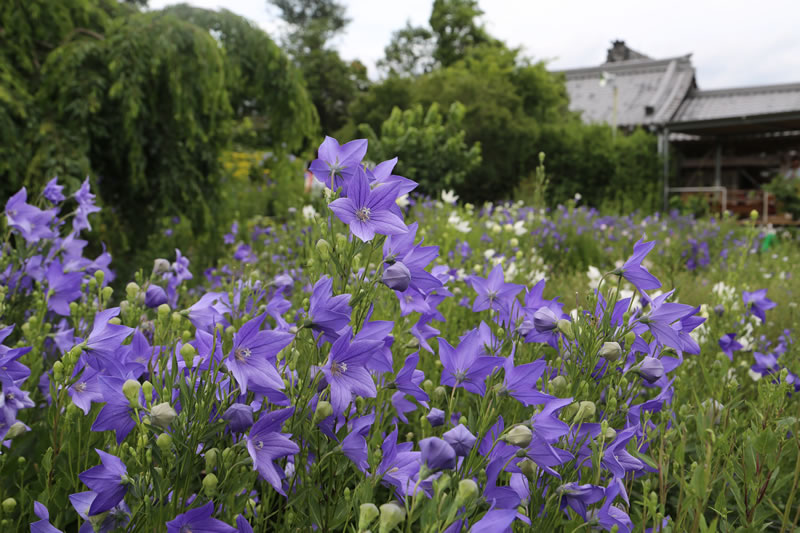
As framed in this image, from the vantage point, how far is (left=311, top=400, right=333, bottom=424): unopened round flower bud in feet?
3.11

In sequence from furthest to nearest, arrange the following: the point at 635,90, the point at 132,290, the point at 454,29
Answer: the point at 635,90, the point at 454,29, the point at 132,290

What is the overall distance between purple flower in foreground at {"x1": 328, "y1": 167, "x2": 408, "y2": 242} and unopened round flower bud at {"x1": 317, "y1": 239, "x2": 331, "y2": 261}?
0.24ft

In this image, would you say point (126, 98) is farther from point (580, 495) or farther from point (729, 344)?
point (580, 495)

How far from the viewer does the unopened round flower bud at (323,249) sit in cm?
106

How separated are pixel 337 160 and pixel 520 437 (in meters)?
0.60

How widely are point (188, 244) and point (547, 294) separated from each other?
425 centimetres

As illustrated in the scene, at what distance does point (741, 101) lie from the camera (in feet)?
72.6

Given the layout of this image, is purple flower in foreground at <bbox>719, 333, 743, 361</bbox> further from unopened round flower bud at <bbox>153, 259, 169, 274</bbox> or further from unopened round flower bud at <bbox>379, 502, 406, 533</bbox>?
unopened round flower bud at <bbox>153, 259, 169, 274</bbox>

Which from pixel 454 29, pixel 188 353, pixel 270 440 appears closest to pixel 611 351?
pixel 270 440

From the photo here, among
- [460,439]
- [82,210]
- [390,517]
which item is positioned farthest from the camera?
[82,210]

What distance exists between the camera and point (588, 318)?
116 cm

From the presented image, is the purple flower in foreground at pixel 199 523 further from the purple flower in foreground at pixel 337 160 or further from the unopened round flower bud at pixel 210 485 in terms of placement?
the purple flower in foreground at pixel 337 160

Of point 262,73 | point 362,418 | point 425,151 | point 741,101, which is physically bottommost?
point 362,418

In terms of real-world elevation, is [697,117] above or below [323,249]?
above
